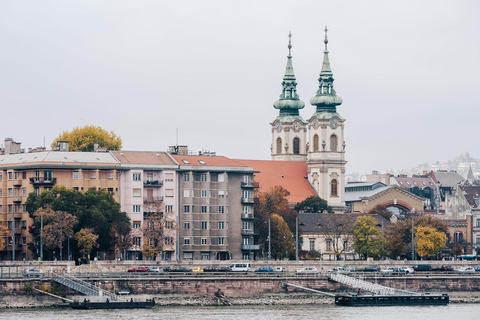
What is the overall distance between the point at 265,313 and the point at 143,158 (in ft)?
157

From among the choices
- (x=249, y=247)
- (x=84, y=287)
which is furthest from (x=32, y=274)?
(x=249, y=247)

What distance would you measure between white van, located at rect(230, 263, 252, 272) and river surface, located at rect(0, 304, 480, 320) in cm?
1454

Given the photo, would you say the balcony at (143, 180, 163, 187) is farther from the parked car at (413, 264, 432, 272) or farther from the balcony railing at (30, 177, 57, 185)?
the parked car at (413, 264, 432, 272)

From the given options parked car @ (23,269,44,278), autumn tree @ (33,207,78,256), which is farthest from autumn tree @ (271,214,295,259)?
parked car @ (23,269,44,278)

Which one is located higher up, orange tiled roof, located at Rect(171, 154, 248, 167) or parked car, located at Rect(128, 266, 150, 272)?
orange tiled roof, located at Rect(171, 154, 248, 167)

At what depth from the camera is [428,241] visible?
170750 mm

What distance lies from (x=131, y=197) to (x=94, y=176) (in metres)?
5.42

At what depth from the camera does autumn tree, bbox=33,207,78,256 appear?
14225 centimetres

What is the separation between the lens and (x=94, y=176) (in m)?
156

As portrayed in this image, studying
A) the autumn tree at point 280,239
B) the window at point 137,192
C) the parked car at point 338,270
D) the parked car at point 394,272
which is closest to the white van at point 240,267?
the parked car at point 338,270

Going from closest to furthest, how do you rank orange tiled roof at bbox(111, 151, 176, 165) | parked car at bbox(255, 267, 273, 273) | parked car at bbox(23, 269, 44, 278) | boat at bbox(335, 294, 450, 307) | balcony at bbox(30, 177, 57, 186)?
1. parked car at bbox(23, 269, 44, 278)
2. boat at bbox(335, 294, 450, 307)
3. parked car at bbox(255, 267, 273, 273)
4. balcony at bbox(30, 177, 57, 186)
5. orange tiled roof at bbox(111, 151, 176, 165)

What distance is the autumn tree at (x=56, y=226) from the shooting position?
142250mm

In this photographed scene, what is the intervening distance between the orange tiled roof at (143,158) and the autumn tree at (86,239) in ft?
54.6

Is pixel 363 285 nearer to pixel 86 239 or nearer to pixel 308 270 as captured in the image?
pixel 308 270
